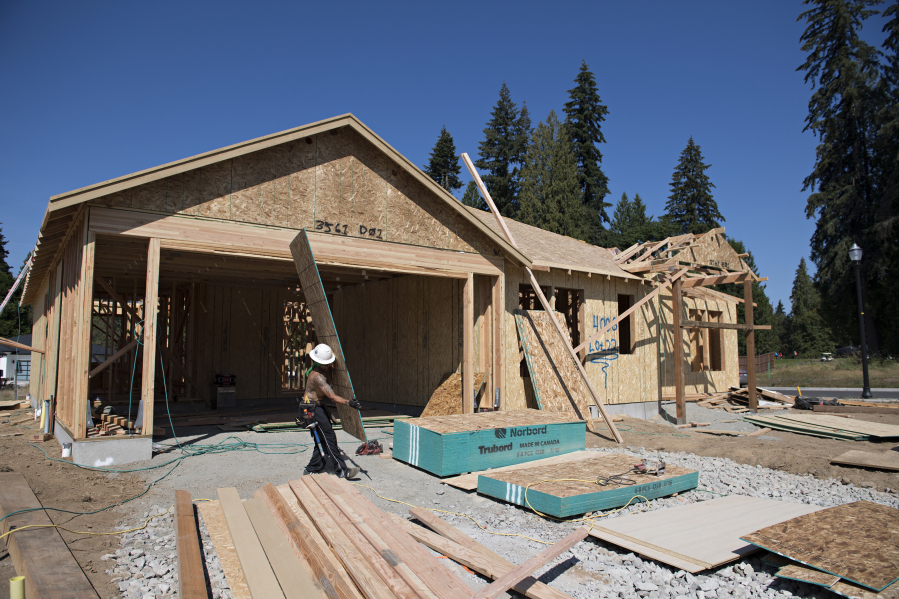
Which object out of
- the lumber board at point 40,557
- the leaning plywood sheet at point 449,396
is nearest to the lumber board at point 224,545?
the lumber board at point 40,557

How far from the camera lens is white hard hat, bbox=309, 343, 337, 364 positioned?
7.28m

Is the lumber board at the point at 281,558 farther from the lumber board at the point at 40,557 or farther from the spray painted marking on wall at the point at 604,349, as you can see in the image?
the spray painted marking on wall at the point at 604,349

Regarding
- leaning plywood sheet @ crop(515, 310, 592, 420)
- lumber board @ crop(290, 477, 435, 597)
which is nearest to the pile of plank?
leaning plywood sheet @ crop(515, 310, 592, 420)

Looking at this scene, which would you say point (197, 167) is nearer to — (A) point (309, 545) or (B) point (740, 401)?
(A) point (309, 545)

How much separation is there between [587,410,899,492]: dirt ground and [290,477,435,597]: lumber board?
22.0 ft

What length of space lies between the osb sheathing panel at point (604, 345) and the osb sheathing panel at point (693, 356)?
57 cm

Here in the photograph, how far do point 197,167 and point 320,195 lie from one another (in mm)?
2142

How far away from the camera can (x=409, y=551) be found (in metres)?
4.33

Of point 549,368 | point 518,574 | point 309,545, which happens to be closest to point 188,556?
point 309,545

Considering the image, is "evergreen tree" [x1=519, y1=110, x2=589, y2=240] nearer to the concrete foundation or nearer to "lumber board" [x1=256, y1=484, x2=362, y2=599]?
the concrete foundation

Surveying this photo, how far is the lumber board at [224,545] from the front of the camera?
163 inches

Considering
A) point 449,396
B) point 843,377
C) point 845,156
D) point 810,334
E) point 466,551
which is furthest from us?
point 810,334

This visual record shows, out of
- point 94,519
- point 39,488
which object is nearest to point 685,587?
point 94,519

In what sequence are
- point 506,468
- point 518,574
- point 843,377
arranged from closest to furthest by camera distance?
point 518,574, point 506,468, point 843,377
